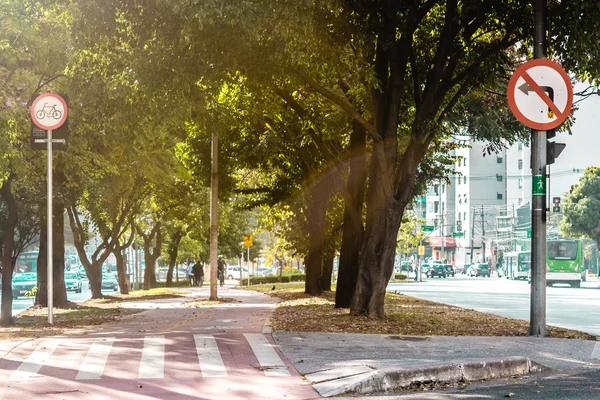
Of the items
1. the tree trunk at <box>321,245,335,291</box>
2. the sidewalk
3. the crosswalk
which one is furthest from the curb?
the tree trunk at <box>321,245,335,291</box>

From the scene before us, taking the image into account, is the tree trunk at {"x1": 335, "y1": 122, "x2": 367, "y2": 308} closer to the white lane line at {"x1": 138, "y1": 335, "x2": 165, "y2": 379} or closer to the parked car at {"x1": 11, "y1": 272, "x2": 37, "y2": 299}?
the white lane line at {"x1": 138, "y1": 335, "x2": 165, "y2": 379}

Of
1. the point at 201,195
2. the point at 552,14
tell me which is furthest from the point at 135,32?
the point at 201,195

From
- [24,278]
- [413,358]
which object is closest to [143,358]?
[413,358]

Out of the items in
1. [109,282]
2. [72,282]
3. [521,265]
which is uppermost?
[521,265]

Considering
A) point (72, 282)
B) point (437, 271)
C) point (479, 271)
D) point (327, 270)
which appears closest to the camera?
point (327, 270)

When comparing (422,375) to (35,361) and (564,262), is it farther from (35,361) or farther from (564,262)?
(564,262)

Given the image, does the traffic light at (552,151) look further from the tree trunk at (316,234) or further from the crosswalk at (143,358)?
the tree trunk at (316,234)

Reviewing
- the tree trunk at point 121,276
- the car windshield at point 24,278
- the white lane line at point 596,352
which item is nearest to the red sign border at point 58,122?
the white lane line at point 596,352

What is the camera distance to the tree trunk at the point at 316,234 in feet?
93.0

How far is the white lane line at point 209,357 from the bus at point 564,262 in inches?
1933

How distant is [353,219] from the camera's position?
19.8 metres

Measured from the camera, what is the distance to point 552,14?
46.9ft

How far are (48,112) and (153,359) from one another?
20.6ft

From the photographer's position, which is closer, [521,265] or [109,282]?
[109,282]
